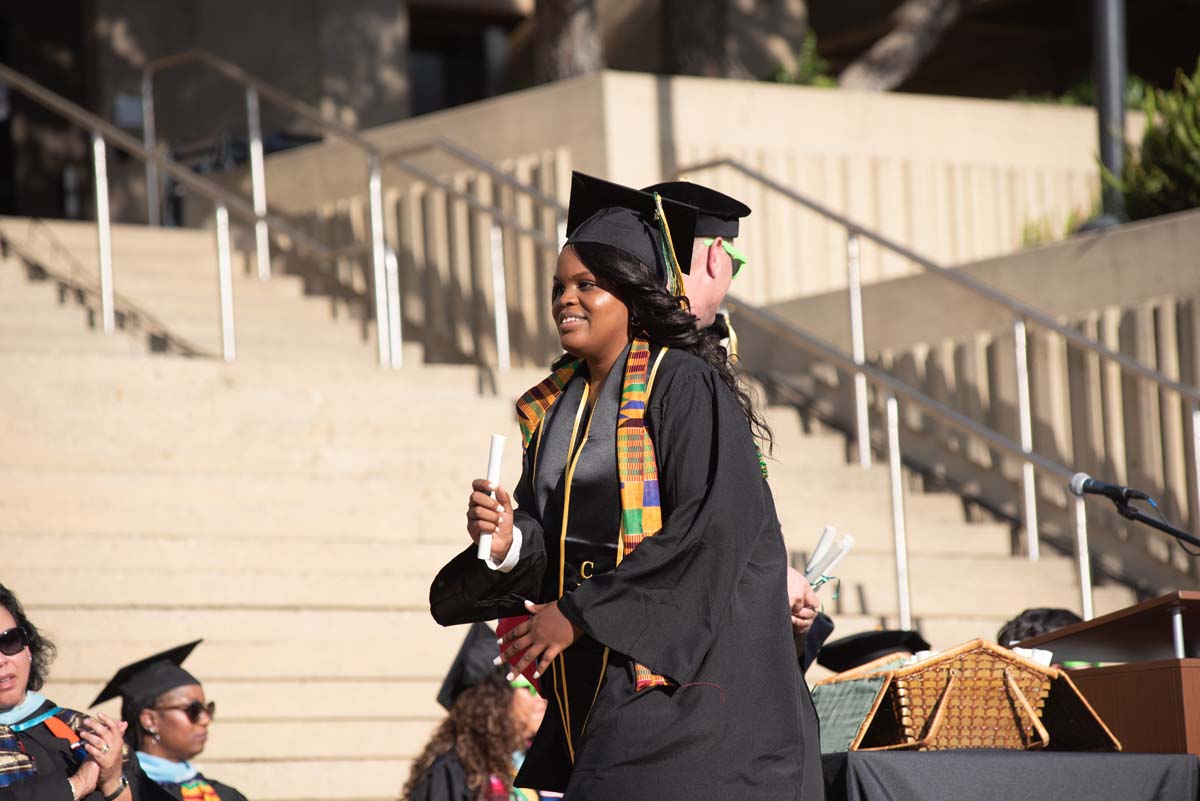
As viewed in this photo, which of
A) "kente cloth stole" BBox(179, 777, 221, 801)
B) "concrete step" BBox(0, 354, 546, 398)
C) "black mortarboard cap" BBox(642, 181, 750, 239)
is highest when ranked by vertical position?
"black mortarboard cap" BBox(642, 181, 750, 239)

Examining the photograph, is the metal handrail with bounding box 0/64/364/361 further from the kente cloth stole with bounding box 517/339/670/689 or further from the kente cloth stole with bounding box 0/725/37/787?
the kente cloth stole with bounding box 517/339/670/689

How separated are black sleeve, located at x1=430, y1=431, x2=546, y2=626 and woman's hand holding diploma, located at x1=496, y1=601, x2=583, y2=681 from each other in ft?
0.26

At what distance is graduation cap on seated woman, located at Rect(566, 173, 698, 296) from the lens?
342 centimetres

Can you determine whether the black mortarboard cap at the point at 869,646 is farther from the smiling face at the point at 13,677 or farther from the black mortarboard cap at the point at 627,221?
the smiling face at the point at 13,677

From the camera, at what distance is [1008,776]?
12.2 feet

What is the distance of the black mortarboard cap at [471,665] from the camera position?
5777 mm

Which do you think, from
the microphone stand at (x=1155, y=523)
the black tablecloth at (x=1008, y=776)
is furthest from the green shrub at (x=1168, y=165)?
the black tablecloth at (x=1008, y=776)

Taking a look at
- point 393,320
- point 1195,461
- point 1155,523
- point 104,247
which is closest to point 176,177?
point 104,247

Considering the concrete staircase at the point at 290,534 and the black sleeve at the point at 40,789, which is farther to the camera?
the concrete staircase at the point at 290,534

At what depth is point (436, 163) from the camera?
39.3 ft

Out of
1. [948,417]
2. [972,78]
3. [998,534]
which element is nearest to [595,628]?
[948,417]

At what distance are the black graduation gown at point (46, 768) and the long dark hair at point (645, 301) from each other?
1692 mm

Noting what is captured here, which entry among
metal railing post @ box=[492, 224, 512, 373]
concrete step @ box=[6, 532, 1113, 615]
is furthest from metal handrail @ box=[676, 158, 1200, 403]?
concrete step @ box=[6, 532, 1113, 615]

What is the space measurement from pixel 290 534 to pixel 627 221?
4.23 meters
